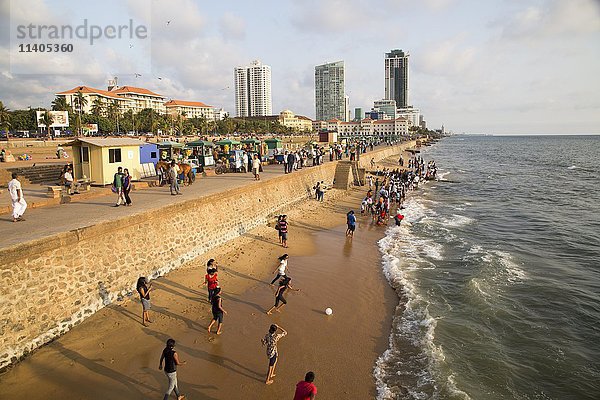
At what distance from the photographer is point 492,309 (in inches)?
413

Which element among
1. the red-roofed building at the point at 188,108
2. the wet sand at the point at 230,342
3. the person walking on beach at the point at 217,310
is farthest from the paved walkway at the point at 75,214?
the red-roofed building at the point at 188,108

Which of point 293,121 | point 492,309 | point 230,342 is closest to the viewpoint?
point 230,342

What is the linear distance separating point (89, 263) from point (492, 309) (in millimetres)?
10563

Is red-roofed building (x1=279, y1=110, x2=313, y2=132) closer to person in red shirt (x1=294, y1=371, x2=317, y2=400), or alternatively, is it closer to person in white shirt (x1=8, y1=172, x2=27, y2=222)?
person in white shirt (x1=8, y1=172, x2=27, y2=222)

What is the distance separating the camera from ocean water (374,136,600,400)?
7.49 m

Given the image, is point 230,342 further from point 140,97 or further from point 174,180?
point 140,97

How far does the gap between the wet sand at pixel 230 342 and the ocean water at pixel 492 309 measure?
800 millimetres

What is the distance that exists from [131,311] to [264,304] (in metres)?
3.31

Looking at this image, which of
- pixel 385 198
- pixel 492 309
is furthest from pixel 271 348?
pixel 385 198

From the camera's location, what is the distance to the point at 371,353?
8148mm

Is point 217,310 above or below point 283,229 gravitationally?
below

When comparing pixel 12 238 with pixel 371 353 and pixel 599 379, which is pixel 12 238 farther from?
pixel 599 379

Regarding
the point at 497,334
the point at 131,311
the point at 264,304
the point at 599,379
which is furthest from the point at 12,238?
the point at 599,379

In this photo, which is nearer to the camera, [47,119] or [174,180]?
[174,180]
